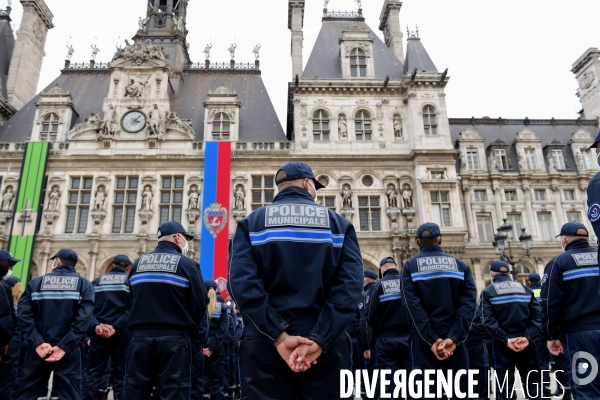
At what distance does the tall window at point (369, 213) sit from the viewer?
25312 millimetres

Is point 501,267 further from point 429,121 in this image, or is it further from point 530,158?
point 530,158

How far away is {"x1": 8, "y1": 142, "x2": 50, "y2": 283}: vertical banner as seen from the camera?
2369 centimetres

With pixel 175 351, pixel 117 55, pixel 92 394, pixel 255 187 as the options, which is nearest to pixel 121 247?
pixel 255 187

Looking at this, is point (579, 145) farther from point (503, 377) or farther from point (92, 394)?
point (92, 394)

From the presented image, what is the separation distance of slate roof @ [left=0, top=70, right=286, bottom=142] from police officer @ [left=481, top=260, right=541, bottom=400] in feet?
72.1

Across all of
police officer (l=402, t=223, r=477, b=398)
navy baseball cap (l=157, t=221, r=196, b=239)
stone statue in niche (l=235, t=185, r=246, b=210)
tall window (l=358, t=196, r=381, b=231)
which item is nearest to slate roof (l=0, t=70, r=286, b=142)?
stone statue in niche (l=235, t=185, r=246, b=210)

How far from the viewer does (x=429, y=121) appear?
26953 mm

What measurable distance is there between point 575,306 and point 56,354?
6405 mm

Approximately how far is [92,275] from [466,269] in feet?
73.0

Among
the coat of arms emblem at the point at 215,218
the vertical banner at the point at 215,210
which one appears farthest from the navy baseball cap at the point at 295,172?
the coat of arms emblem at the point at 215,218

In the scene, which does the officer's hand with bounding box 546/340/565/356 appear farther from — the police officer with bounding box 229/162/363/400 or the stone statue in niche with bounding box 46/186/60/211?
the stone statue in niche with bounding box 46/186/60/211

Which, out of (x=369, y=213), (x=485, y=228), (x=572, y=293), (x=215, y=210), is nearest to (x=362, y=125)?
(x=369, y=213)

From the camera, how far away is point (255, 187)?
26.1 meters

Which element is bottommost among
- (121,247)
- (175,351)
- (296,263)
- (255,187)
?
(175,351)
